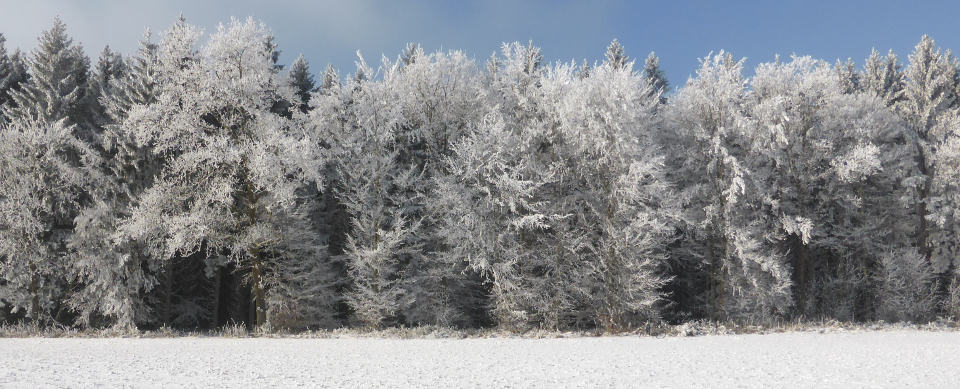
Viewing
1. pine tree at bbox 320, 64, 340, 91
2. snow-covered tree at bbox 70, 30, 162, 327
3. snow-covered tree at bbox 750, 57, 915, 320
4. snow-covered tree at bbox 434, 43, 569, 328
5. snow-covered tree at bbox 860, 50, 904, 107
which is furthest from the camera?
snow-covered tree at bbox 860, 50, 904, 107

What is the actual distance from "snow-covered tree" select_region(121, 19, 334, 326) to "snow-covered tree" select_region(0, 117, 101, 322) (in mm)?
3228

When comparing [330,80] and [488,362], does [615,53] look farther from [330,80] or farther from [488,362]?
[488,362]

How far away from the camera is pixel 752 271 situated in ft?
73.6

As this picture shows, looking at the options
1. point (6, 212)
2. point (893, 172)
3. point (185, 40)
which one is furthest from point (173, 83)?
point (893, 172)

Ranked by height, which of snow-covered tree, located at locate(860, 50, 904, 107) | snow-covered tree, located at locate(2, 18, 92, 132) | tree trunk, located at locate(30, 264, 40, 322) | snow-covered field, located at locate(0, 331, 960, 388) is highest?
snow-covered tree, located at locate(860, 50, 904, 107)

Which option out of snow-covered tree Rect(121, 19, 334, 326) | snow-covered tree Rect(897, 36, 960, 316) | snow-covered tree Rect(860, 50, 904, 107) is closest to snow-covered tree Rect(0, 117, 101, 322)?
snow-covered tree Rect(121, 19, 334, 326)

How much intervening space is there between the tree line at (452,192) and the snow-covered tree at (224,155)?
0.10 m

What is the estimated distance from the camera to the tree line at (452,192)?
1934cm

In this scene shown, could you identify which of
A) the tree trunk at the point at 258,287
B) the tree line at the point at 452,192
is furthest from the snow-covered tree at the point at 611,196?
the tree trunk at the point at 258,287

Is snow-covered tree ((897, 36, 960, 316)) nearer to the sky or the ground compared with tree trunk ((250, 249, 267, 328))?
nearer to the sky

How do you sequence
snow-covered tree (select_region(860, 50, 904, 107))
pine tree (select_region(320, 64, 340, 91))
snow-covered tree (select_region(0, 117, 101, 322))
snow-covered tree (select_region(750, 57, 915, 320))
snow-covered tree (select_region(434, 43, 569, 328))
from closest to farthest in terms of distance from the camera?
snow-covered tree (select_region(0, 117, 101, 322)) → snow-covered tree (select_region(434, 43, 569, 328)) → snow-covered tree (select_region(750, 57, 915, 320)) → pine tree (select_region(320, 64, 340, 91)) → snow-covered tree (select_region(860, 50, 904, 107))

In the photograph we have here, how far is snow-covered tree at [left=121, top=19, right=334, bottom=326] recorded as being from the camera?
18.3 meters

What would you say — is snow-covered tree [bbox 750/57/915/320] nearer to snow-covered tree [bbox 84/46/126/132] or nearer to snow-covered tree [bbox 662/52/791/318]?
snow-covered tree [bbox 662/52/791/318]

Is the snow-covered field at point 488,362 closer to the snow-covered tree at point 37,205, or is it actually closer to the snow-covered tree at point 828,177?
the snow-covered tree at point 37,205
